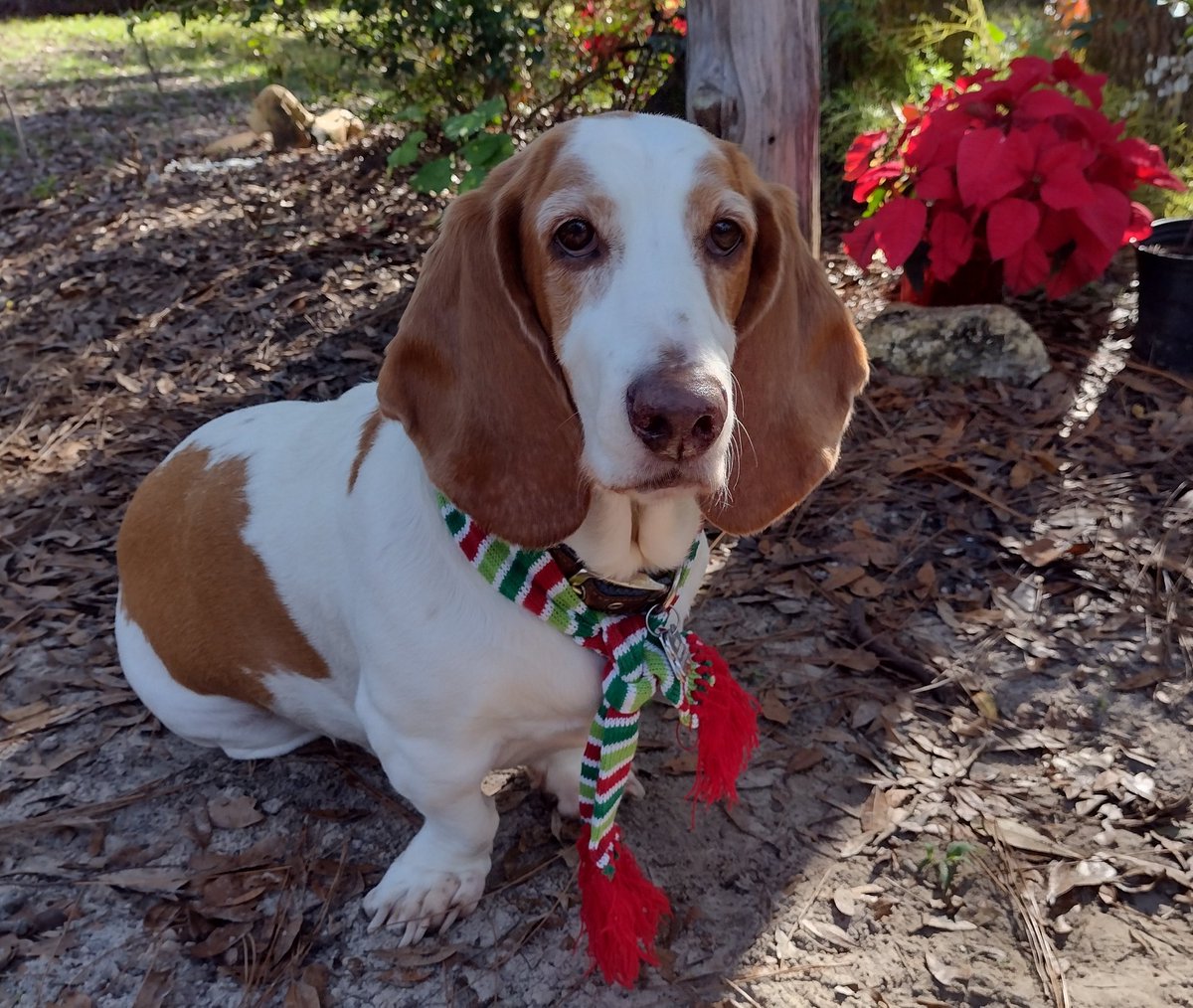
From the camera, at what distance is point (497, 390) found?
192 cm

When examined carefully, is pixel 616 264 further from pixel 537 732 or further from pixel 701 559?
pixel 537 732

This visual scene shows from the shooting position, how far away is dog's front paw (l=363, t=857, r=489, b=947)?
2.38m

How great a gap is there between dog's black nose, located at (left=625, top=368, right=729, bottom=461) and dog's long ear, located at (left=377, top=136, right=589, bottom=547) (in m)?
0.33

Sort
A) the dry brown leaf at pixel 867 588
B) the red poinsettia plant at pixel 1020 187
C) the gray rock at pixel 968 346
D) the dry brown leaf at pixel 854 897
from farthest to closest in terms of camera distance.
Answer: the gray rock at pixel 968 346 < the red poinsettia plant at pixel 1020 187 < the dry brown leaf at pixel 867 588 < the dry brown leaf at pixel 854 897

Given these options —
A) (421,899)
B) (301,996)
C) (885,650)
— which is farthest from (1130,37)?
(301,996)

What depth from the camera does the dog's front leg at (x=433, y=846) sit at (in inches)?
87.3

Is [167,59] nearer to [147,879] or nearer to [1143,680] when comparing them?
[147,879]

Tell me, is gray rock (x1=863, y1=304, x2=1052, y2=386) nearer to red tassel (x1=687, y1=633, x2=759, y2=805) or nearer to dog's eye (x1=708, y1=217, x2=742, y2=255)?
red tassel (x1=687, y1=633, x2=759, y2=805)

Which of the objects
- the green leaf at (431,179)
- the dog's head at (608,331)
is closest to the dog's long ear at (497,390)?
the dog's head at (608,331)

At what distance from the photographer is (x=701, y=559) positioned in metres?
2.41

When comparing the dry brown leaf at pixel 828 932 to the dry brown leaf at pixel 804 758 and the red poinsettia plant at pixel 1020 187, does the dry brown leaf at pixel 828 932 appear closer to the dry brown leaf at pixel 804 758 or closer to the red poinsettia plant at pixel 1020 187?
the dry brown leaf at pixel 804 758

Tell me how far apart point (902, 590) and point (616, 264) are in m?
2.01

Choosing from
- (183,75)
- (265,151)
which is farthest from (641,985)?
(183,75)

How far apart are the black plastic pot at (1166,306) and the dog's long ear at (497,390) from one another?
3.26 m
